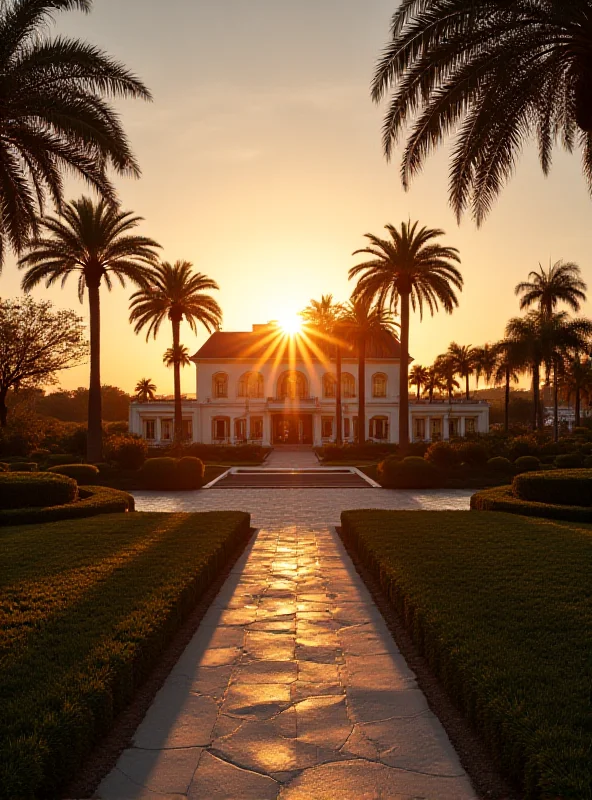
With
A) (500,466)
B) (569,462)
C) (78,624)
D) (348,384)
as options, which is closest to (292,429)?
(348,384)

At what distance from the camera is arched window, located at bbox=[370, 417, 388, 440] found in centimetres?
5991

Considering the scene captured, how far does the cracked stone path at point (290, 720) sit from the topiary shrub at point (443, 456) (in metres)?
20.1

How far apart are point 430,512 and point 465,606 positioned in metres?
7.70

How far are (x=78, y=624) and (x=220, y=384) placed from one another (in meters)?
54.8

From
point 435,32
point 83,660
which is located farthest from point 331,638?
point 435,32

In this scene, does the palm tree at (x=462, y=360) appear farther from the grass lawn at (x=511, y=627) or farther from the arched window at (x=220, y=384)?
the grass lawn at (x=511, y=627)

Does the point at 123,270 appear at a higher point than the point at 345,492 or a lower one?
higher

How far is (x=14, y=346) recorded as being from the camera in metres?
38.0

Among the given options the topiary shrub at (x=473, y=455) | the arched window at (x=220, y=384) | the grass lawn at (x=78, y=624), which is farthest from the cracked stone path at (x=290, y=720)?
the arched window at (x=220, y=384)

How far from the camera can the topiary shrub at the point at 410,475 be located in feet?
78.8

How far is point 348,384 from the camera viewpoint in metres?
61.1

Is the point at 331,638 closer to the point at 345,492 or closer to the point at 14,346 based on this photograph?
the point at 345,492

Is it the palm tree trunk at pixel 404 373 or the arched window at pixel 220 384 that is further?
the arched window at pixel 220 384

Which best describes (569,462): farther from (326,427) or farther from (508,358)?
(326,427)
